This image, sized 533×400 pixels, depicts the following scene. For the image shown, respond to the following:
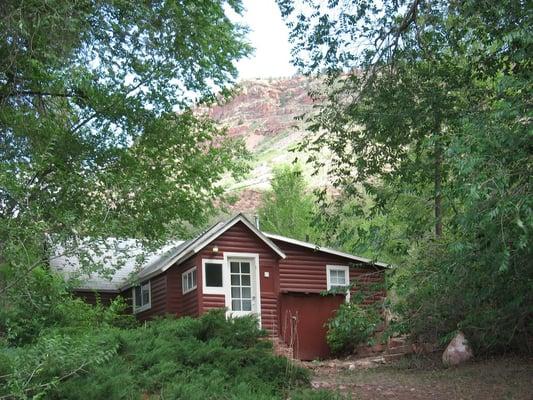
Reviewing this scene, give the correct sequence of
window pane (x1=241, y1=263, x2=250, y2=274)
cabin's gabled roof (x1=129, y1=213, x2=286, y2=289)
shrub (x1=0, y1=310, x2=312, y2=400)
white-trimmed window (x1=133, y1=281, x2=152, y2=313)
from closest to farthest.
Answer: shrub (x1=0, y1=310, x2=312, y2=400) → cabin's gabled roof (x1=129, y1=213, x2=286, y2=289) → window pane (x1=241, y1=263, x2=250, y2=274) → white-trimmed window (x1=133, y1=281, x2=152, y2=313)

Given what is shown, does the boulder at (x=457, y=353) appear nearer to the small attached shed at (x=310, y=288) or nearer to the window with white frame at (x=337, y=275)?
the small attached shed at (x=310, y=288)

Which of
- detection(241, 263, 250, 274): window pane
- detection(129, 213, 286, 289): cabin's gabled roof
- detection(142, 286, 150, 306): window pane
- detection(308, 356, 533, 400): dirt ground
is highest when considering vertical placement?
detection(129, 213, 286, 289): cabin's gabled roof

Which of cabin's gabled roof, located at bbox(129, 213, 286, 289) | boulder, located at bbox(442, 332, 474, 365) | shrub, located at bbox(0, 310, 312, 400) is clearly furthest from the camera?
cabin's gabled roof, located at bbox(129, 213, 286, 289)

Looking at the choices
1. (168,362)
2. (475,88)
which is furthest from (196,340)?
(475,88)

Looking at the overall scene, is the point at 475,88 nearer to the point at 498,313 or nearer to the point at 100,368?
the point at 498,313

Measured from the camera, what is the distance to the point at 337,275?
2111 centimetres

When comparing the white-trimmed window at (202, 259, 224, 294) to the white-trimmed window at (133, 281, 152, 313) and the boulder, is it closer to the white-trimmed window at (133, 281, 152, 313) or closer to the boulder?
the white-trimmed window at (133, 281, 152, 313)

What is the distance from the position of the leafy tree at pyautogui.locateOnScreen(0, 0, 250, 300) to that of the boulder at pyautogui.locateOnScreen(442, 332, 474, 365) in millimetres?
5636

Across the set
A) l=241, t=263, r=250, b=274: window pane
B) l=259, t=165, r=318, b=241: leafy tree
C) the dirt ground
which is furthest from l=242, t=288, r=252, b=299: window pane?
l=259, t=165, r=318, b=241: leafy tree

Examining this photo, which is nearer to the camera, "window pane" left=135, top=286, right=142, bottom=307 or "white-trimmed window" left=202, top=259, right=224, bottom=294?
"white-trimmed window" left=202, top=259, right=224, bottom=294

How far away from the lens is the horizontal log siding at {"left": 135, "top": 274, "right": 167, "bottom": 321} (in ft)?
65.2

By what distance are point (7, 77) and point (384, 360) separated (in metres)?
9.38

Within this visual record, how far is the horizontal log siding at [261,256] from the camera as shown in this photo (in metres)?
18.7

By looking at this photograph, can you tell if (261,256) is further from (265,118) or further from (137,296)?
(265,118)
